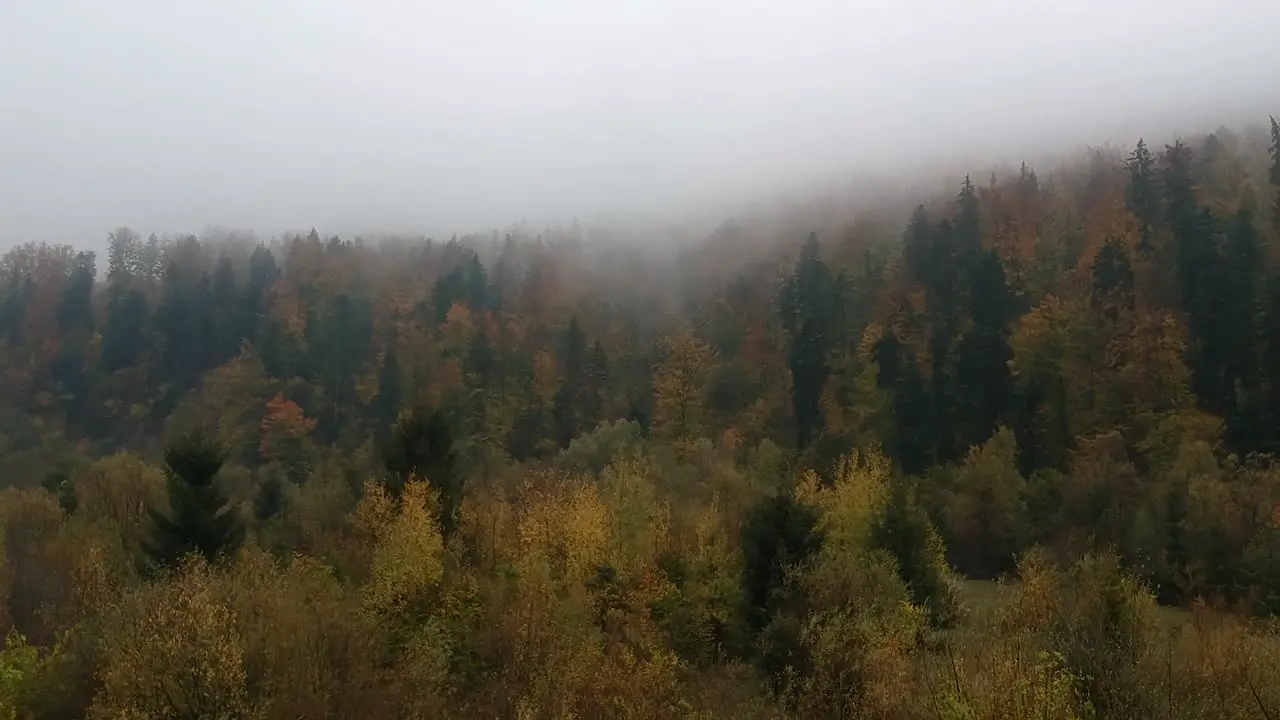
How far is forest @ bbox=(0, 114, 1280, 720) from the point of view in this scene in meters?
25.5

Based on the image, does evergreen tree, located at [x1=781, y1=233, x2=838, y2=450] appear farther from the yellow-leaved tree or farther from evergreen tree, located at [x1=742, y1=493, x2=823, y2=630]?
the yellow-leaved tree

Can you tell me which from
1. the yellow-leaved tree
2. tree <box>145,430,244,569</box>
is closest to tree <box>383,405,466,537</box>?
tree <box>145,430,244,569</box>

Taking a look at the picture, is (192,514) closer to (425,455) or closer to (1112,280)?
(425,455)

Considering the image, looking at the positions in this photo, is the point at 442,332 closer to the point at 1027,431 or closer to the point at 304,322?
the point at 304,322

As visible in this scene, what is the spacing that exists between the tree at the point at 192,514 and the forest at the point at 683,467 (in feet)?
0.62

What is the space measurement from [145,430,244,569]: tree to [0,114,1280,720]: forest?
0.62 ft

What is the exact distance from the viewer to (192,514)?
1398 inches

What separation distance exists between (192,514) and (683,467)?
31975 millimetres

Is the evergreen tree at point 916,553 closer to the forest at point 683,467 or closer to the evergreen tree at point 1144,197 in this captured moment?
the forest at point 683,467

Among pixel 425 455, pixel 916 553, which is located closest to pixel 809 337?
pixel 916 553

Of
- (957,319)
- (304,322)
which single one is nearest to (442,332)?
(304,322)

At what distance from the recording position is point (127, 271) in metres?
127

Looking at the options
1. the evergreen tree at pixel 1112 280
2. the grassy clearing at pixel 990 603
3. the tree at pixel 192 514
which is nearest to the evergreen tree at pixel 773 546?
the grassy clearing at pixel 990 603

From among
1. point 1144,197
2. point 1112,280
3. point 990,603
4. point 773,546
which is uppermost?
point 1144,197
